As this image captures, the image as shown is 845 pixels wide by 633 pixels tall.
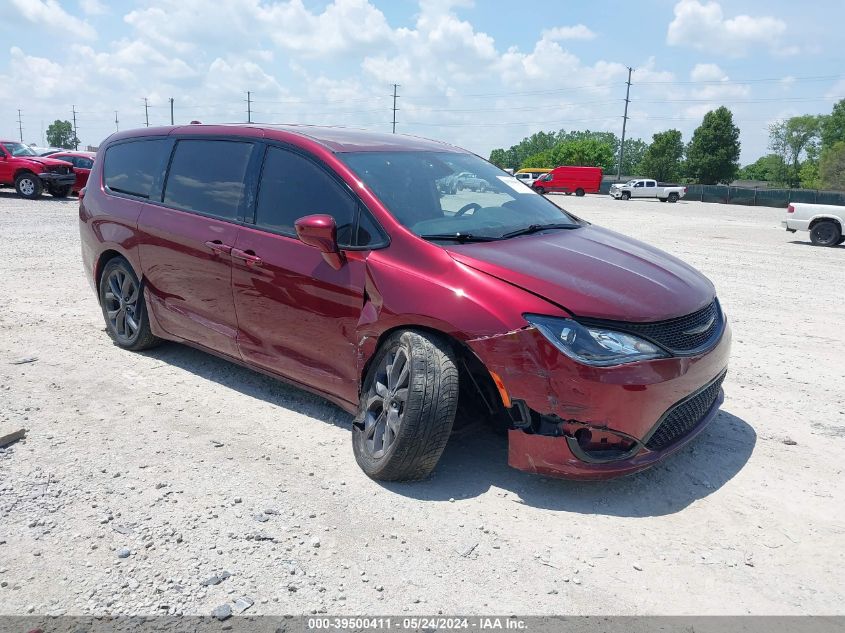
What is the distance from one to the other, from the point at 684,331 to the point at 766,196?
164ft

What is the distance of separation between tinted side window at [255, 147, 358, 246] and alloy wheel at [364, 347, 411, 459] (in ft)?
2.53

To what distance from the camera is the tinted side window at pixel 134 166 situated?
17.3 feet

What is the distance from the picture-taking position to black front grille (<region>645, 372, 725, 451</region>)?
3.40 metres

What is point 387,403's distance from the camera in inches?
139

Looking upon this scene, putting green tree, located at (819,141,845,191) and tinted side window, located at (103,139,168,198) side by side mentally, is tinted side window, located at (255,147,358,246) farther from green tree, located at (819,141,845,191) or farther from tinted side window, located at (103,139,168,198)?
green tree, located at (819,141,845,191)

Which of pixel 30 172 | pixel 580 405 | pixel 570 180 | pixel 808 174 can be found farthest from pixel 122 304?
pixel 808 174

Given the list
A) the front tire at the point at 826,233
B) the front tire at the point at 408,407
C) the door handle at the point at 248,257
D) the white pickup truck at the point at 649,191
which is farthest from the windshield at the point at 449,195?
the white pickup truck at the point at 649,191

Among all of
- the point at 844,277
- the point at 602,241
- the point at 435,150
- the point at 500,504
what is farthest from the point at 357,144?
the point at 844,277

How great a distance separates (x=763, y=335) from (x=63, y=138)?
154 m

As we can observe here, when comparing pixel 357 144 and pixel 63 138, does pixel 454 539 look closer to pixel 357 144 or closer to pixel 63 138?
pixel 357 144

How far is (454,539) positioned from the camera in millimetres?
3080

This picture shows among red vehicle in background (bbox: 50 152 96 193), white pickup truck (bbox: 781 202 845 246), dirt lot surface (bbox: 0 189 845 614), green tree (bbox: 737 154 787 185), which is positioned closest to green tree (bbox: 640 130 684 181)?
green tree (bbox: 737 154 787 185)

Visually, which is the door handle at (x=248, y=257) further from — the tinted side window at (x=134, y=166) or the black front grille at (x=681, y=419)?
the black front grille at (x=681, y=419)

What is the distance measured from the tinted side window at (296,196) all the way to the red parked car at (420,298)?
11 mm
